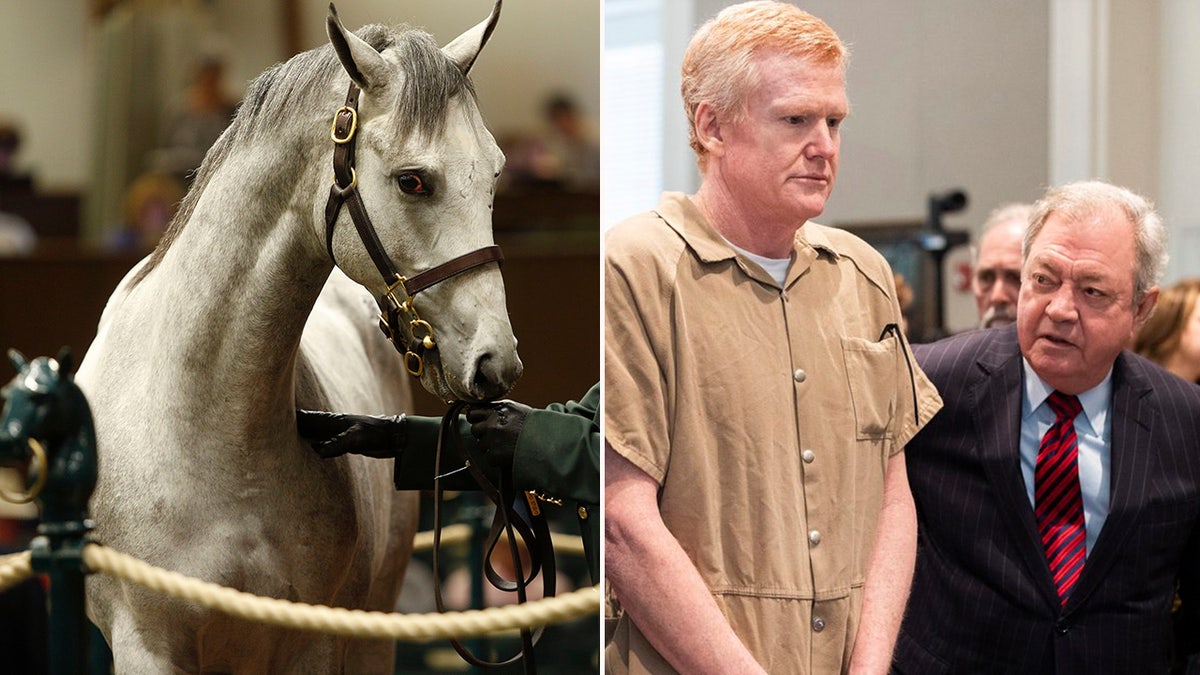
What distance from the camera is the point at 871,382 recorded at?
2328 millimetres

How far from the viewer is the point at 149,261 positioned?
7.04 feet

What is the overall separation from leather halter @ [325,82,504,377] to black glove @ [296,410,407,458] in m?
0.23

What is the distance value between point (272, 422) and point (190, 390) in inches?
5.6

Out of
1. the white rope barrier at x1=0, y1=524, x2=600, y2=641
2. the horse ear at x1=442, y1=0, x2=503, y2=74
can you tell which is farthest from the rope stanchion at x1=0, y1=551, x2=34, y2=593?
the horse ear at x1=442, y1=0, x2=503, y2=74

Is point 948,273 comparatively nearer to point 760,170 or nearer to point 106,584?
point 760,170

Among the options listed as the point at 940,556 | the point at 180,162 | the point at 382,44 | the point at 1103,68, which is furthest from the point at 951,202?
the point at 180,162

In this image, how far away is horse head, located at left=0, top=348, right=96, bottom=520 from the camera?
1.82m

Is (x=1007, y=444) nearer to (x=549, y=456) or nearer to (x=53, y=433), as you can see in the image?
(x=549, y=456)

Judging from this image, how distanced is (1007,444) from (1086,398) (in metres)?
0.21

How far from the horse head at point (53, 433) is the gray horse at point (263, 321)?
0.18 meters

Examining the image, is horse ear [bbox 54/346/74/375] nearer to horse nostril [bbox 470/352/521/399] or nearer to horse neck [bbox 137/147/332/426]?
horse neck [bbox 137/147/332/426]

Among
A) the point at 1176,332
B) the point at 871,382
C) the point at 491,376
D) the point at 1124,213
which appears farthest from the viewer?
the point at 1176,332

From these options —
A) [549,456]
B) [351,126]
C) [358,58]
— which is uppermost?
[358,58]

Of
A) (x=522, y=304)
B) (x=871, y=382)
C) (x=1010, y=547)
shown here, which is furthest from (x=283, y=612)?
(x=1010, y=547)
